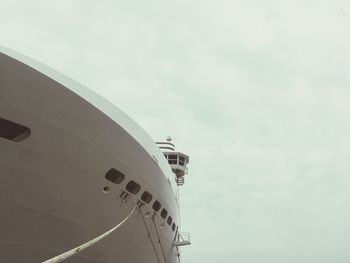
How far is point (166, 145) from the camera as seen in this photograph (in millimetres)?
26000

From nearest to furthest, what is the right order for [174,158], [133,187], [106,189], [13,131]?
[13,131] < [106,189] < [133,187] < [174,158]

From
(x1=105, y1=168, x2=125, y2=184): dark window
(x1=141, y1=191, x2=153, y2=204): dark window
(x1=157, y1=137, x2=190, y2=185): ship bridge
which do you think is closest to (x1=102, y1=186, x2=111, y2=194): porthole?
(x1=105, y1=168, x2=125, y2=184): dark window

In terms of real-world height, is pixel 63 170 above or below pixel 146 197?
below

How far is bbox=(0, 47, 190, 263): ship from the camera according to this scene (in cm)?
809

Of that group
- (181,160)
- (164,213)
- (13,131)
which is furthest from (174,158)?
(13,131)

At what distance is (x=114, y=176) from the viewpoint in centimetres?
1036

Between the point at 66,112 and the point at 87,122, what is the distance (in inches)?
23.4

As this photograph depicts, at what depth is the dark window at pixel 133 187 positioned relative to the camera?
10836 millimetres

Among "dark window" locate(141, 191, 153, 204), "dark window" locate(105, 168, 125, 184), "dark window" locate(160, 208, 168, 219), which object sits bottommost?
"dark window" locate(105, 168, 125, 184)

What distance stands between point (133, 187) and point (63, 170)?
A: 2558 millimetres

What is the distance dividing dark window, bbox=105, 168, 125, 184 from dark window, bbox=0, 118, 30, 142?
2.38m

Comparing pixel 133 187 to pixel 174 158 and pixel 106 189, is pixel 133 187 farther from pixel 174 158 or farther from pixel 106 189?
pixel 174 158

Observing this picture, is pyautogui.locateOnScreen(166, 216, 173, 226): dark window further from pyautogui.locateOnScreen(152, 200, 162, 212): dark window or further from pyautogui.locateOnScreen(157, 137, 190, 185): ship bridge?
pyautogui.locateOnScreen(157, 137, 190, 185): ship bridge

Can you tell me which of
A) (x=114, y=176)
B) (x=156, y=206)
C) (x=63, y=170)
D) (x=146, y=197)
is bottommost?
(x=63, y=170)
